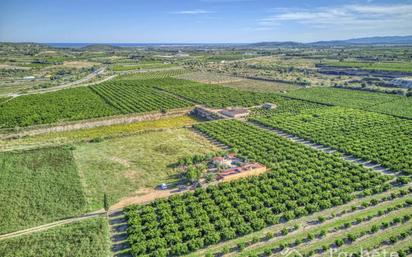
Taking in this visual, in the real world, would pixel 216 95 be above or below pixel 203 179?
above

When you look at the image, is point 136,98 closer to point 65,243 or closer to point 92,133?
point 92,133

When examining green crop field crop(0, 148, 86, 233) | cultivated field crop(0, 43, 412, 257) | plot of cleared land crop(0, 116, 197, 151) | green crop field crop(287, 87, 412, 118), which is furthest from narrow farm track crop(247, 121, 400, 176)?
green crop field crop(0, 148, 86, 233)

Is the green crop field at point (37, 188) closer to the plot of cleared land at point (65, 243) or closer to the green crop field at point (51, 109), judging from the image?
the plot of cleared land at point (65, 243)

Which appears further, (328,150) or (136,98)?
(136,98)

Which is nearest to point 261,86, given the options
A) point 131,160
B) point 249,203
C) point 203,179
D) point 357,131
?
point 357,131

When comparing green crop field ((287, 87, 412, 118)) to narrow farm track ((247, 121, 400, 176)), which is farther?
green crop field ((287, 87, 412, 118))

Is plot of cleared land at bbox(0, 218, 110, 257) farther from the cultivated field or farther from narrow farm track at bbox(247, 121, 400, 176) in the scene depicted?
narrow farm track at bbox(247, 121, 400, 176)
